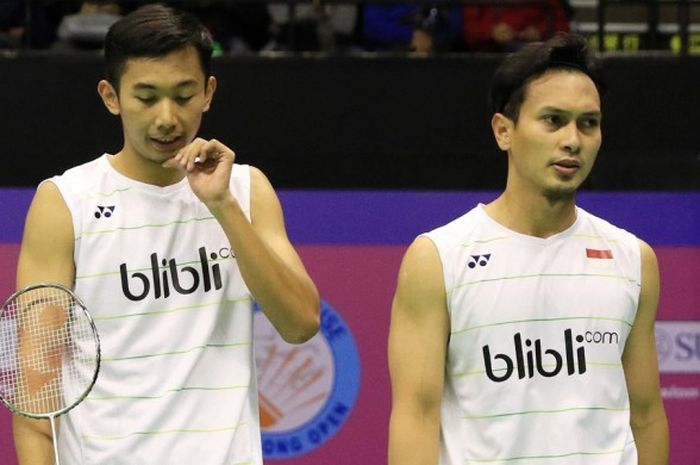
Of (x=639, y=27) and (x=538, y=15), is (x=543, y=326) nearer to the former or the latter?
(x=538, y=15)

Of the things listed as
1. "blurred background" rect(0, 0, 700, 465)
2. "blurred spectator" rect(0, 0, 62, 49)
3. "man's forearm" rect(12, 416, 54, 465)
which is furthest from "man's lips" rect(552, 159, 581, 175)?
"blurred spectator" rect(0, 0, 62, 49)

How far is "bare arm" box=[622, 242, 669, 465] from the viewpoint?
14.0 ft

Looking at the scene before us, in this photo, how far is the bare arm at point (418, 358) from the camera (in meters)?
4.09

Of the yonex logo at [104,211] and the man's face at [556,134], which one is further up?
the man's face at [556,134]

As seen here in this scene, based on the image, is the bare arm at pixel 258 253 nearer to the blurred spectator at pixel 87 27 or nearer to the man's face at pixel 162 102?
the man's face at pixel 162 102

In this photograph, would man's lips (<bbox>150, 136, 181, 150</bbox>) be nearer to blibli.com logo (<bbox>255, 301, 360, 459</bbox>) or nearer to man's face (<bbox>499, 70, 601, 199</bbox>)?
man's face (<bbox>499, 70, 601, 199</bbox>)

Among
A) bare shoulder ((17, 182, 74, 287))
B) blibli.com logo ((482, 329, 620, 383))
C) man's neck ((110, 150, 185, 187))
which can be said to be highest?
man's neck ((110, 150, 185, 187))

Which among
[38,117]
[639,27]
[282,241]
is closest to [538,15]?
[639,27]

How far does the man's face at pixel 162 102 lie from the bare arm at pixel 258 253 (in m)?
0.13

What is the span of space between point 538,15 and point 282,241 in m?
4.36

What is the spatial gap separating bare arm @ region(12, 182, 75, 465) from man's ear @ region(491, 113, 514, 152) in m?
1.05

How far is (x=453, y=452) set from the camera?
4.14 meters

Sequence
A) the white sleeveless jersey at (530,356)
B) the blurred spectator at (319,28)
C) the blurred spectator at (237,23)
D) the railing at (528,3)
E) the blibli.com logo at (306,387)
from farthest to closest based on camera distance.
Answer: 1. the blurred spectator at (237,23)
2. the blurred spectator at (319,28)
3. the railing at (528,3)
4. the blibli.com logo at (306,387)
5. the white sleeveless jersey at (530,356)

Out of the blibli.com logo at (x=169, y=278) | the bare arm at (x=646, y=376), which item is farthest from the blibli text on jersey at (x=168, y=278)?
the bare arm at (x=646, y=376)
